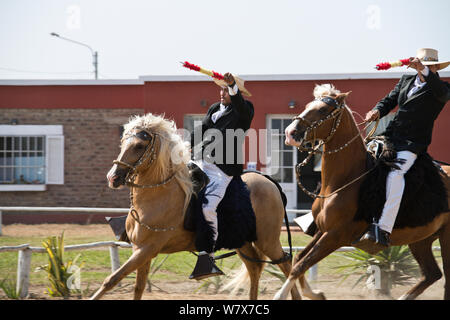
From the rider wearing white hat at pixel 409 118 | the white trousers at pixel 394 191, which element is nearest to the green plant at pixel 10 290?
the rider wearing white hat at pixel 409 118

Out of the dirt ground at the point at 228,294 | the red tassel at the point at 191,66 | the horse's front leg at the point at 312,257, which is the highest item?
the red tassel at the point at 191,66

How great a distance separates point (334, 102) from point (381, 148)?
0.82 metres

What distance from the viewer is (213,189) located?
6492 millimetres

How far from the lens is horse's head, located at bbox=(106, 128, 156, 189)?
579 cm

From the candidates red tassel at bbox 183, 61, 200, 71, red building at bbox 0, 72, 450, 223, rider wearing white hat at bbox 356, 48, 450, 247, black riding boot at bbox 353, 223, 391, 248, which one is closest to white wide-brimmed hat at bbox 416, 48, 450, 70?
rider wearing white hat at bbox 356, 48, 450, 247

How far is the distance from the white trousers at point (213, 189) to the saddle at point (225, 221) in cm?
5

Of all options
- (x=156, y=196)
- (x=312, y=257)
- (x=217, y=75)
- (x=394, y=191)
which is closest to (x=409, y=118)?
(x=394, y=191)

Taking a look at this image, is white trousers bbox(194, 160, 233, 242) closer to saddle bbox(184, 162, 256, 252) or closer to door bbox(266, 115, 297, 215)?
saddle bbox(184, 162, 256, 252)

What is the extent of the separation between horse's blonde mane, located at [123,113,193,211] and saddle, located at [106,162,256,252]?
16cm

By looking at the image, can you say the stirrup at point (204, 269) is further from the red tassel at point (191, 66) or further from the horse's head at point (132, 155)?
the red tassel at point (191, 66)

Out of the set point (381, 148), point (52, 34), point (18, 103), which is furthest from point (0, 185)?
point (381, 148)

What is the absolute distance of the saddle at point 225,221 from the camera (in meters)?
6.35

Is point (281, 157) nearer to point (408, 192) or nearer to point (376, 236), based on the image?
point (408, 192)
